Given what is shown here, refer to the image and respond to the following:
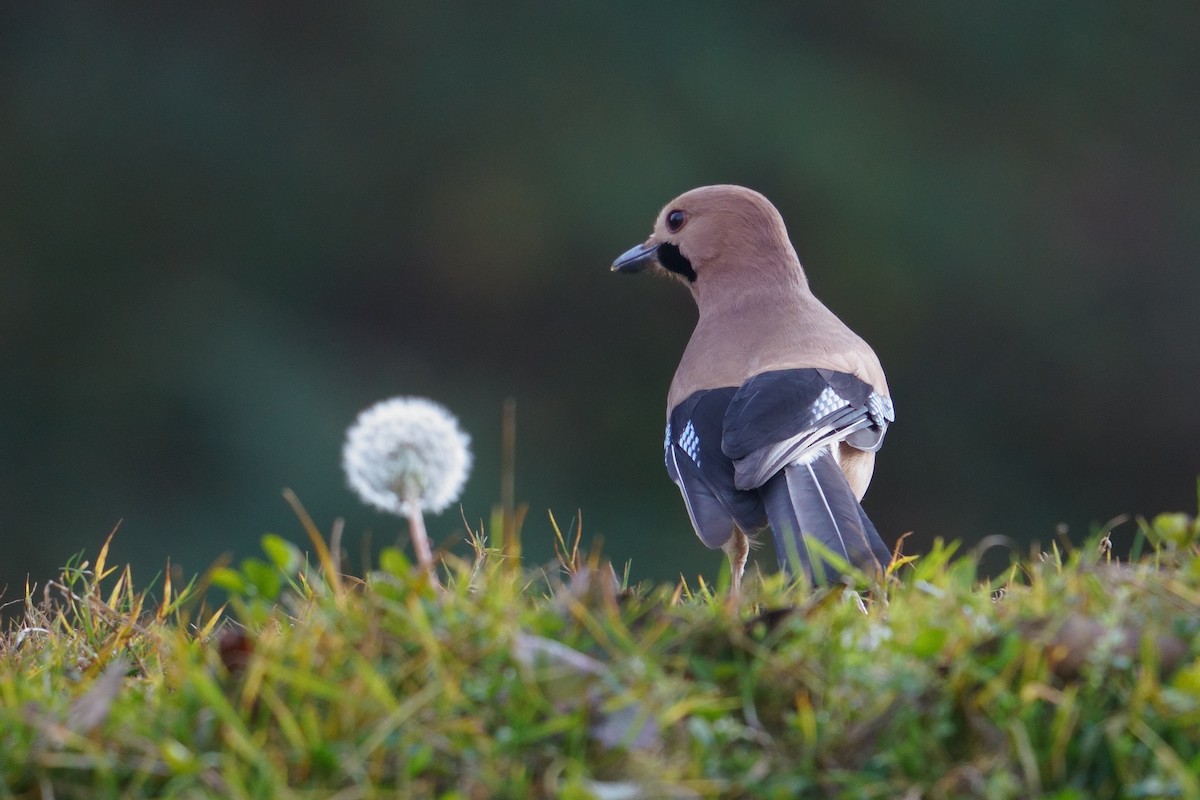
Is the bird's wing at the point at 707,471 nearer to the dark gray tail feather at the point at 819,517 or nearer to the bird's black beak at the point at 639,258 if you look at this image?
the dark gray tail feather at the point at 819,517

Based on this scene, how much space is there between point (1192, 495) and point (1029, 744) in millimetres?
11100

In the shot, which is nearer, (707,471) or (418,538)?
(418,538)

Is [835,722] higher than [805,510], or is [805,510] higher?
[835,722]

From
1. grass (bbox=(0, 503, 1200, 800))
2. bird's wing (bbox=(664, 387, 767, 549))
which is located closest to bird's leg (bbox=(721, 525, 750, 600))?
bird's wing (bbox=(664, 387, 767, 549))

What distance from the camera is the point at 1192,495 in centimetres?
1202

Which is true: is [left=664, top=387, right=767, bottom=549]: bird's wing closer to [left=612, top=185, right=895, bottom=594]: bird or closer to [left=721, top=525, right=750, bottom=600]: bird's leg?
[left=612, top=185, right=895, bottom=594]: bird

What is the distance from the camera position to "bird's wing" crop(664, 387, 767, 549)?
4.13 m

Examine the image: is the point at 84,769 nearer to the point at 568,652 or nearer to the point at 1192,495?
the point at 568,652

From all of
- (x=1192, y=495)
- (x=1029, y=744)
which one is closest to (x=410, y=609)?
(x=1029, y=744)

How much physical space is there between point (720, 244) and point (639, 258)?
35cm

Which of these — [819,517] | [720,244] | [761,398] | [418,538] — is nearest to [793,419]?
[761,398]

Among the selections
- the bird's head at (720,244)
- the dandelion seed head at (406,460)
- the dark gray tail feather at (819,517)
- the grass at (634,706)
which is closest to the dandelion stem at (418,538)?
the dandelion seed head at (406,460)

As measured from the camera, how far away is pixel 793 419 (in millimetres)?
4176

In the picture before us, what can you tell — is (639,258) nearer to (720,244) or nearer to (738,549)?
(720,244)
